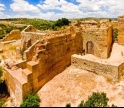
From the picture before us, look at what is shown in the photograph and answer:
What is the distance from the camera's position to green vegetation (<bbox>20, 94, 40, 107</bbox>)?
12539 millimetres

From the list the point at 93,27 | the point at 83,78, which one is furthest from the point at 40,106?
the point at 93,27

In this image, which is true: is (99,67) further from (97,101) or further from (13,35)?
(13,35)

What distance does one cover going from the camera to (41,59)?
14.7m

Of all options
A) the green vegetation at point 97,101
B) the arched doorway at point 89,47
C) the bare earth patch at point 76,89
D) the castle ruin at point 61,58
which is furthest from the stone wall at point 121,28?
the green vegetation at point 97,101

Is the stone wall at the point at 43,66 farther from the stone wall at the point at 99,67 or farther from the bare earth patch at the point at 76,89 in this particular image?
the stone wall at the point at 99,67

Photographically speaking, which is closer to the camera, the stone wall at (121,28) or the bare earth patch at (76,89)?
the bare earth patch at (76,89)

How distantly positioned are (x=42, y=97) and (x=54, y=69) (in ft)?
9.91

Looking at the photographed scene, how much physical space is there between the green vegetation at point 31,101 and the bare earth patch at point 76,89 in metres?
0.36

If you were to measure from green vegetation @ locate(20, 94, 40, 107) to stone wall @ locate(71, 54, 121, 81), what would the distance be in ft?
15.4

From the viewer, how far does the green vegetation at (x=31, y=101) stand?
12539 mm

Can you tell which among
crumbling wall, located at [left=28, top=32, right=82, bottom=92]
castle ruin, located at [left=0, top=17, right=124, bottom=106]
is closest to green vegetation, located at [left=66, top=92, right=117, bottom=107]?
castle ruin, located at [left=0, top=17, right=124, bottom=106]

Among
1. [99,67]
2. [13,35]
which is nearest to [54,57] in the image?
[99,67]

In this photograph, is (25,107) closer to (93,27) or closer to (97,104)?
(97,104)

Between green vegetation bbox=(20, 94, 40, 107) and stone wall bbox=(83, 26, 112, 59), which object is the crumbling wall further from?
stone wall bbox=(83, 26, 112, 59)
